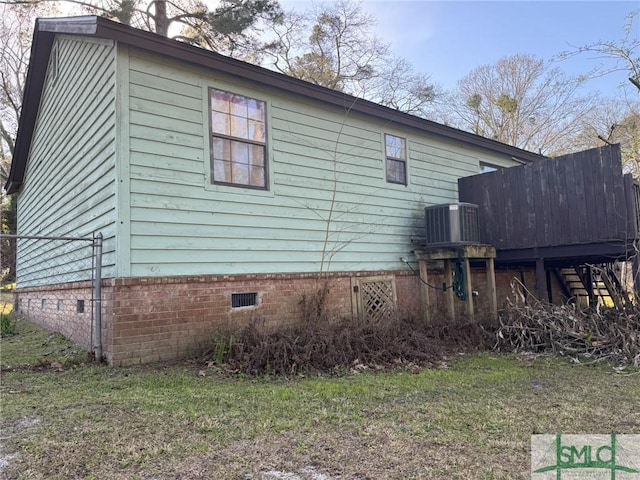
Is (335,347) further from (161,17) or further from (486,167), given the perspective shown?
(161,17)

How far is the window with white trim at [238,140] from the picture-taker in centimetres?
658

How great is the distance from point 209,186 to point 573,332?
5607 millimetres

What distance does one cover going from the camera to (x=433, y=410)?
383 centimetres

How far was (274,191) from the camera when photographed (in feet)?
23.3

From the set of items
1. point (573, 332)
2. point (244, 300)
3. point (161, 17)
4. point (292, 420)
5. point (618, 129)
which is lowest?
point (292, 420)

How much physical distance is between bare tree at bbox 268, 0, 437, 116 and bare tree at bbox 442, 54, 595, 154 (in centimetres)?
266

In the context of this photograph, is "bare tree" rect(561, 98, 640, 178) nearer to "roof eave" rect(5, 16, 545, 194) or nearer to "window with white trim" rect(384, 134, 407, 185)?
"roof eave" rect(5, 16, 545, 194)

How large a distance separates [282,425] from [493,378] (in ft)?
9.39

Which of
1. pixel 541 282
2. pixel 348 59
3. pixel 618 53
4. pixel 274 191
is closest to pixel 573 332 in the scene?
pixel 541 282

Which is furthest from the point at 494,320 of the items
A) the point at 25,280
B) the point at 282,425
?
the point at 25,280

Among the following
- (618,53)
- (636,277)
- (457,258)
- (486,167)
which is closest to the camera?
(636,277)

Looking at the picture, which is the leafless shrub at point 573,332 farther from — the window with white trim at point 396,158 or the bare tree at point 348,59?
the bare tree at point 348,59

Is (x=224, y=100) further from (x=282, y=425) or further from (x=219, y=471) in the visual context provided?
(x=219, y=471)

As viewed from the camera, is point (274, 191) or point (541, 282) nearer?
point (274, 191)
